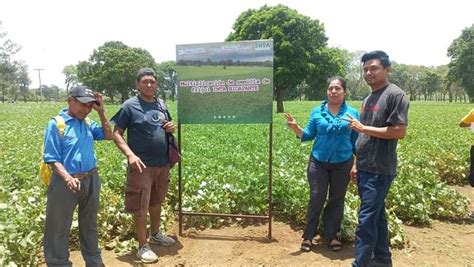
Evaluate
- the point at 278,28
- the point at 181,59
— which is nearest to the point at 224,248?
the point at 181,59

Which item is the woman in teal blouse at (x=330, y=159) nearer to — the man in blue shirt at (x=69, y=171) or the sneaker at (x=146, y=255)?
the sneaker at (x=146, y=255)

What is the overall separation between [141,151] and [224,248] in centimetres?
160

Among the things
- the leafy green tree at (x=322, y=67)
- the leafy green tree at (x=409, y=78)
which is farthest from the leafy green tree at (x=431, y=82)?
the leafy green tree at (x=322, y=67)

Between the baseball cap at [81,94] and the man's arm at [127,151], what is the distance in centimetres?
67

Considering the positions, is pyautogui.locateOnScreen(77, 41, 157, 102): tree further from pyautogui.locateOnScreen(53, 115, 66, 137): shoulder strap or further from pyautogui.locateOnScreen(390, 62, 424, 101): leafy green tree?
pyautogui.locateOnScreen(53, 115, 66, 137): shoulder strap

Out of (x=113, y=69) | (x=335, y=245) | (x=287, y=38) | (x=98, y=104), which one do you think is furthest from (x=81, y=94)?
(x=113, y=69)

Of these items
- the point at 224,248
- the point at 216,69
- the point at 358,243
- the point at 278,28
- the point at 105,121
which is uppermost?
the point at 278,28

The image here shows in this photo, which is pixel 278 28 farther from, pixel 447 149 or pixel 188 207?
pixel 188 207

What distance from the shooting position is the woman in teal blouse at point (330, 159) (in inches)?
180

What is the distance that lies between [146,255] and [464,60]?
60700mm

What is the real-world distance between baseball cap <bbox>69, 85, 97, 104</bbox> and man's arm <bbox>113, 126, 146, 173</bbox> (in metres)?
0.67

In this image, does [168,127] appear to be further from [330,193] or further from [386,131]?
[386,131]

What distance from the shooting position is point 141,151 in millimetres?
4508

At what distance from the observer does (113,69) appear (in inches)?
2522
